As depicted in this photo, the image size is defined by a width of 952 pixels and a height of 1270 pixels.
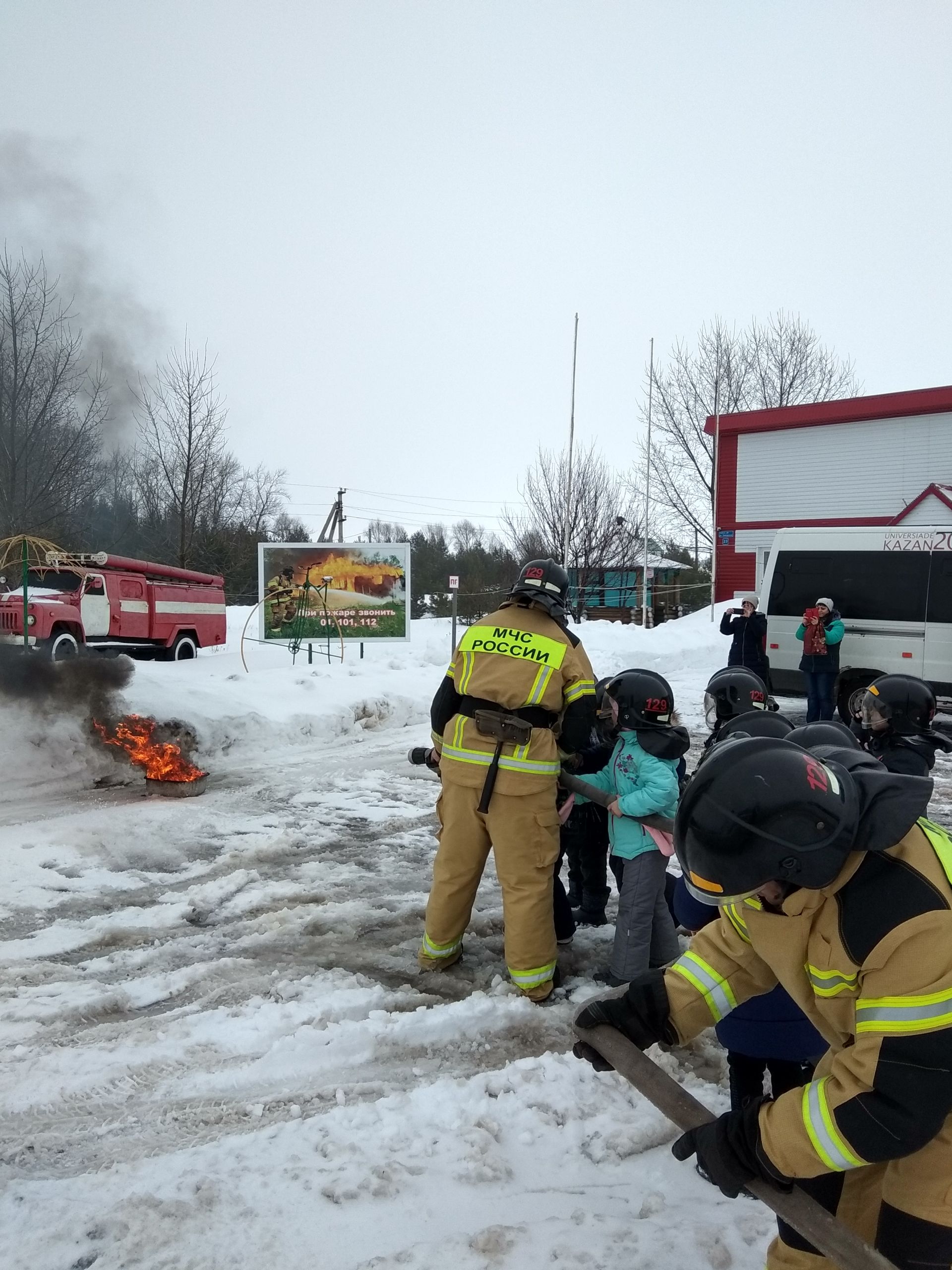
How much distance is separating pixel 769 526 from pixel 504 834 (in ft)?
71.4

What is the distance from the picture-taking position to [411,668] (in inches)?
518

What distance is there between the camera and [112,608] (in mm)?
14930

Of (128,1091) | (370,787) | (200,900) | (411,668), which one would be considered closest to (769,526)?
(411,668)

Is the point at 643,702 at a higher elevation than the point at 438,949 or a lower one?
higher

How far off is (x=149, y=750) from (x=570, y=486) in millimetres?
17113

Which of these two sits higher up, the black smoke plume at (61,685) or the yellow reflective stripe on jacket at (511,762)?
the yellow reflective stripe on jacket at (511,762)

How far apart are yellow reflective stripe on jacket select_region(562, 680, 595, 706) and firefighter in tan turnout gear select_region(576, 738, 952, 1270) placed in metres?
2.04

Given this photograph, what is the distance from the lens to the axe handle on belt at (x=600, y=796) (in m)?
3.66

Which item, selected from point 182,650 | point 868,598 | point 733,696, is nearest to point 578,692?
point 733,696

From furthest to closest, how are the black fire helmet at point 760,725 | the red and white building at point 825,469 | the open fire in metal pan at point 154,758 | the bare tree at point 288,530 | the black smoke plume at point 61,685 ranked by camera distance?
the bare tree at point 288,530 → the red and white building at point 825,469 → the black smoke plume at point 61,685 → the open fire in metal pan at point 154,758 → the black fire helmet at point 760,725

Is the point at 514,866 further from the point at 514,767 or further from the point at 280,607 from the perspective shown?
the point at 280,607

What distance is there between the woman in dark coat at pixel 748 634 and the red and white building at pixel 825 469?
33.4ft

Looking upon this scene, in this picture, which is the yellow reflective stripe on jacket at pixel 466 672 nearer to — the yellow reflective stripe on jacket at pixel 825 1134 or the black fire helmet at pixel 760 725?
the black fire helmet at pixel 760 725

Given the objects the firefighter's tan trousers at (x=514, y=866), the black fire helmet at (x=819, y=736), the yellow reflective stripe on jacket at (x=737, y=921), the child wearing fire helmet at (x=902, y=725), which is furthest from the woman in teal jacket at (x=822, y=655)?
the yellow reflective stripe on jacket at (x=737, y=921)
